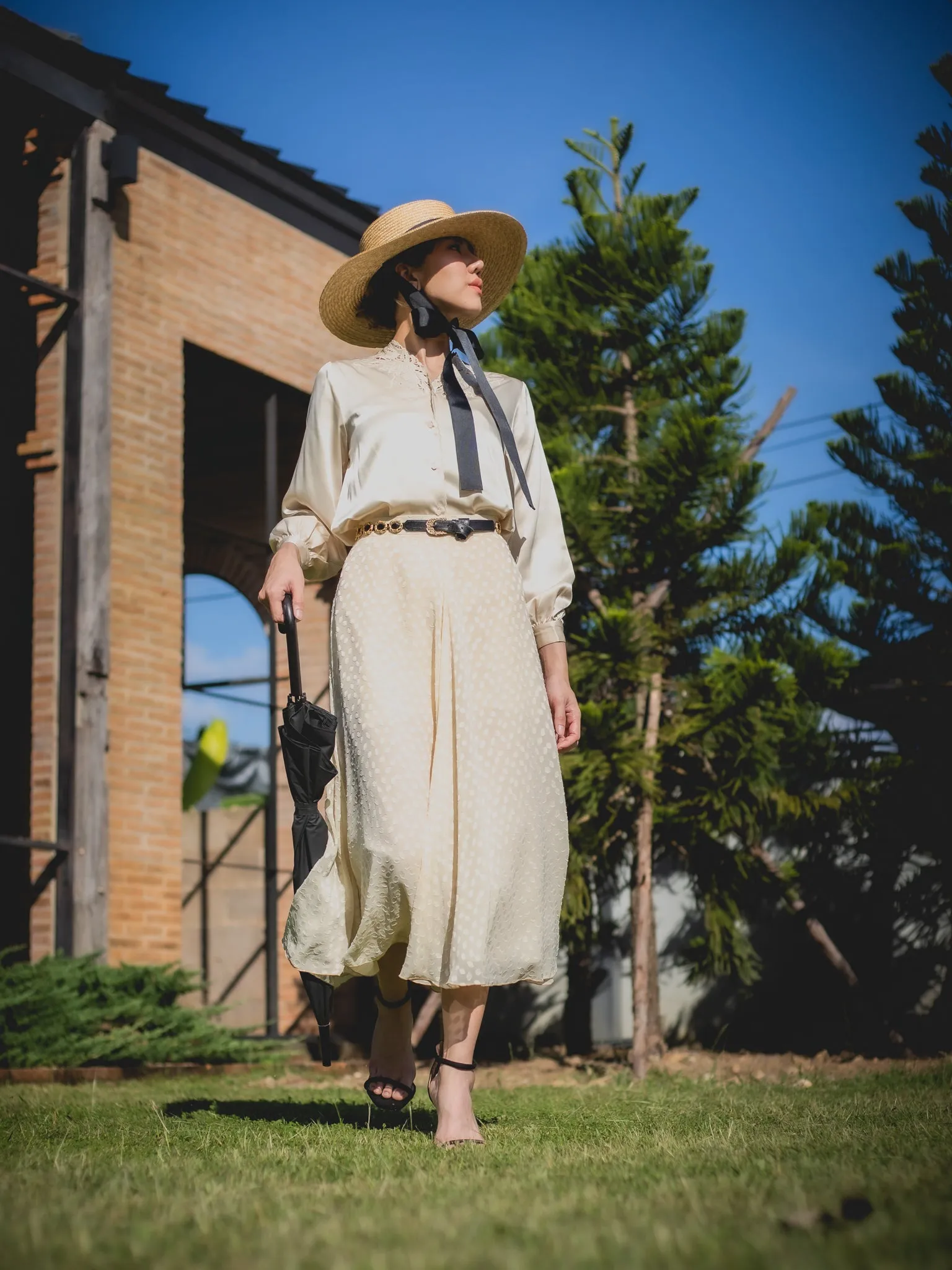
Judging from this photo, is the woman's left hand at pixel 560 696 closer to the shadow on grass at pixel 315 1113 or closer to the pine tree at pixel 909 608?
the shadow on grass at pixel 315 1113

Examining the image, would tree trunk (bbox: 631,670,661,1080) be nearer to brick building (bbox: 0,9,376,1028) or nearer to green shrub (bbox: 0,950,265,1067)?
green shrub (bbox: 0,950,265,1067)

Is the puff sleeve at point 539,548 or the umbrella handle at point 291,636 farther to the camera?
the puff sleeve at point 539,548

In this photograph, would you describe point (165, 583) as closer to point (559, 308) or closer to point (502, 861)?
point (559, 308)

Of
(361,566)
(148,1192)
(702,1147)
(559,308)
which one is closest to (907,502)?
(559,308)

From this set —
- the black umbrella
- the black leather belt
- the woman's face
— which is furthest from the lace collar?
the black umbrella

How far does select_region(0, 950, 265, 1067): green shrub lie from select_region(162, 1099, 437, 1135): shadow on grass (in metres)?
1.94

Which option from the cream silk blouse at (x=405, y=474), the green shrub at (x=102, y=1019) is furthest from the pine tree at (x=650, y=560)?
the cream silk blouse at (x=405, y=474)

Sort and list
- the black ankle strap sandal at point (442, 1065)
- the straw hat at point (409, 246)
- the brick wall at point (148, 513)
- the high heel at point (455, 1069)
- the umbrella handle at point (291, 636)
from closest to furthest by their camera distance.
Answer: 1. the high heel at point (455, 1069)
2. the black ankle strap sandal at point (442, 1065)
3. the umbrella handle at point (291, 636)
4. the straw hat at point (409, 246)
5. the brick wall at point (148, 513)

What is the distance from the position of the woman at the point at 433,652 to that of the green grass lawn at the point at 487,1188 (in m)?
0.41

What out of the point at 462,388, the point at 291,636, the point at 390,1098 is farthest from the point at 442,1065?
the point at 462,388

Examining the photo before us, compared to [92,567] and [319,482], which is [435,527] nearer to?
[319,482]

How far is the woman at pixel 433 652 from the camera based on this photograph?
3.09 metres

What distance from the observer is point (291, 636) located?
3332 millimetres

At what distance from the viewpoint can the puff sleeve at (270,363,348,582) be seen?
354 cm
